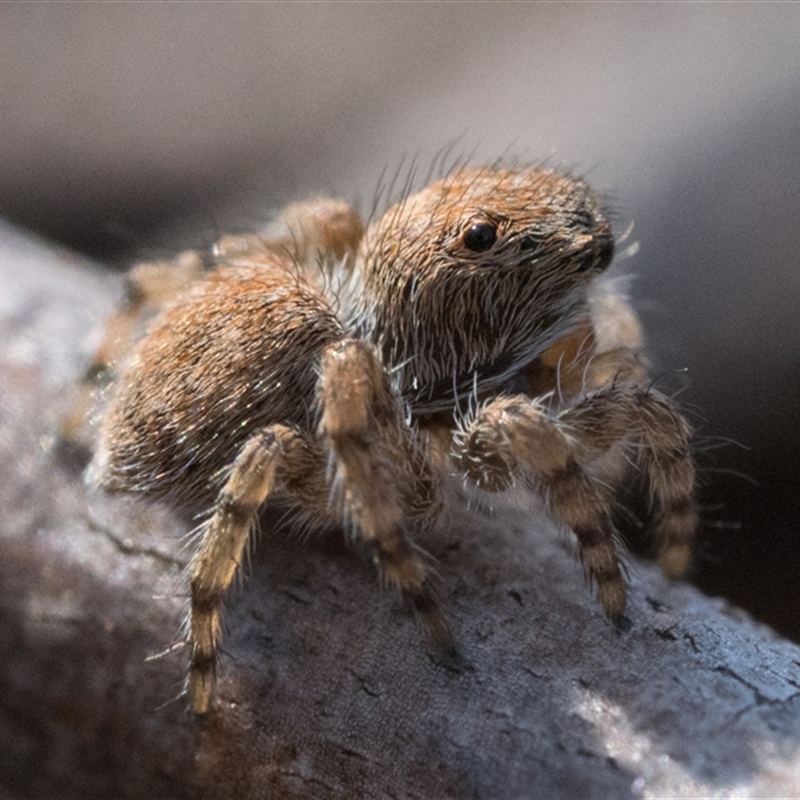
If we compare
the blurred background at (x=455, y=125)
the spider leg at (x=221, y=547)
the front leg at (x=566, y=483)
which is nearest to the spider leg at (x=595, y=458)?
the front leg at (x=566, y=483)

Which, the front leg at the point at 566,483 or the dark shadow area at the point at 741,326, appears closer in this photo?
the front leg at the point at 566,483

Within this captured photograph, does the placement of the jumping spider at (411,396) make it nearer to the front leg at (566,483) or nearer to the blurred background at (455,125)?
the front leg at (566,483)

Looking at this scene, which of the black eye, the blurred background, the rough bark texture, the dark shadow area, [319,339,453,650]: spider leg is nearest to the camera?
the rough bark texture

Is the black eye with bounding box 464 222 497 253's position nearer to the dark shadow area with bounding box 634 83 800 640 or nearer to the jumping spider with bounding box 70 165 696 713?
the jumping spider with bounding box 70 165 696 713

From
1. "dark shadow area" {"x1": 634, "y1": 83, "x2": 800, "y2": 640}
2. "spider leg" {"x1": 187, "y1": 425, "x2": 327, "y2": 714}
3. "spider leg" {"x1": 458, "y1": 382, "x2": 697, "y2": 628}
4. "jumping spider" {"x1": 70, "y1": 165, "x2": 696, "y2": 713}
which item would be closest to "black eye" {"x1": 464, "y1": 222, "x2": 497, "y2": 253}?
"jumping spider" {"x1": 70, "y1": 165, "x2": 696, "y2": 713}

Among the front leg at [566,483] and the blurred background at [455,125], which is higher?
the blurred background at [455,125]

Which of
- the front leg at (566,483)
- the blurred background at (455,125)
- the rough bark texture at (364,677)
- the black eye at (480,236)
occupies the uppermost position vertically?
the blurred background at (455,125)

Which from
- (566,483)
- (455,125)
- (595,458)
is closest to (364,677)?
(566,483)
